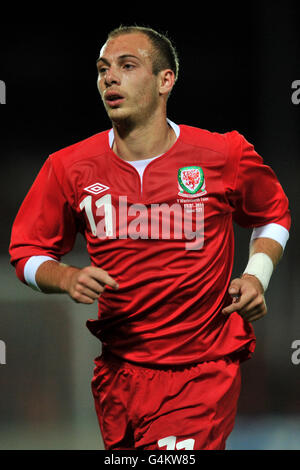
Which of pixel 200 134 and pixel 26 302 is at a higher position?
pixel 200 134

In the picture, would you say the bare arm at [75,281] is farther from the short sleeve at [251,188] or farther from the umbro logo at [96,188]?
the short sleeve at [251,188]

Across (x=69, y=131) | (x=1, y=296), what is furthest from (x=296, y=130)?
(x=1, y=296)

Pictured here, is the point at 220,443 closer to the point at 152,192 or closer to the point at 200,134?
the point at 152,192

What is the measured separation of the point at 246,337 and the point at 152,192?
0.40 m

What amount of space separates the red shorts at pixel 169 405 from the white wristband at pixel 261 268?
0.67 ft

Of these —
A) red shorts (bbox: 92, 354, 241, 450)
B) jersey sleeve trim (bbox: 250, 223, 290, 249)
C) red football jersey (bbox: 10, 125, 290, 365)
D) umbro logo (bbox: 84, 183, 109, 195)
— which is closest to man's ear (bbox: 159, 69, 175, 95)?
red football jersey (bbox: 10, 125, 290, 365)

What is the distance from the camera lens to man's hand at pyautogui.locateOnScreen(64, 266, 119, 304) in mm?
1530

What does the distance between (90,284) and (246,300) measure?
1.07 ft

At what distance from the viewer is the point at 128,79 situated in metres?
1.72

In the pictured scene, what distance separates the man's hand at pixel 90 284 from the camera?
5.02 feet

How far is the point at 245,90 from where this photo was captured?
3.12 m
